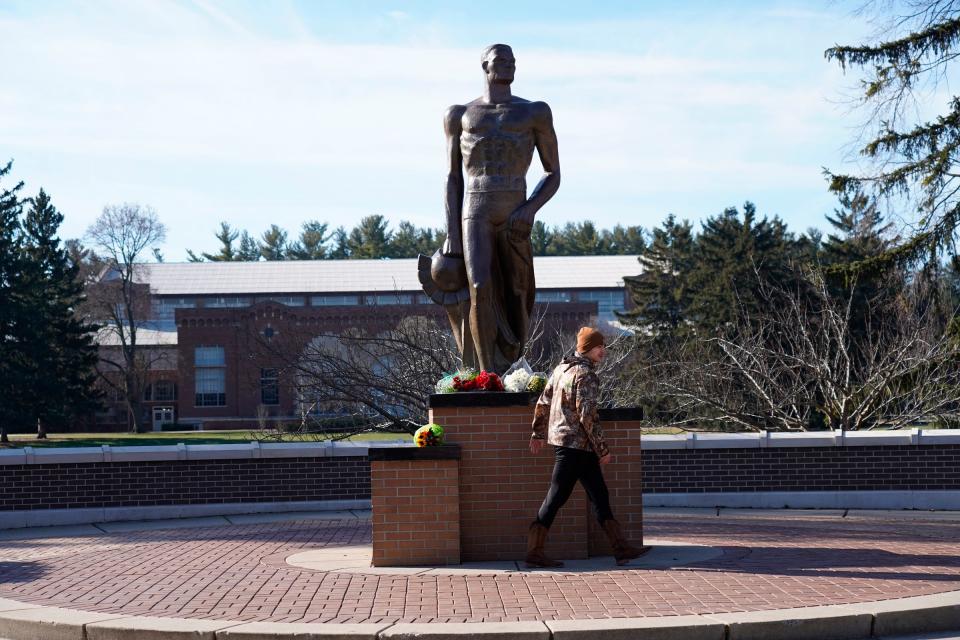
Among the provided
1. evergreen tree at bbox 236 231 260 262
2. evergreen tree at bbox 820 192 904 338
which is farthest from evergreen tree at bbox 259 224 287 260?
evergreen tree at bbox 820 192 904 338

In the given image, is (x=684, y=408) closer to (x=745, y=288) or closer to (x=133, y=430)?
(x=745, y=288)

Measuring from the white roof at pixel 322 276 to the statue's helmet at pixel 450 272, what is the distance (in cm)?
6012

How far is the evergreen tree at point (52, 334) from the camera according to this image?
51.1 meters

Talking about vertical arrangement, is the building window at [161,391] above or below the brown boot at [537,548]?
above

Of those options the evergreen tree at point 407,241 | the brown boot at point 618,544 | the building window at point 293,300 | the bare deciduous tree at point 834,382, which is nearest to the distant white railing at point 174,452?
the brown boot at point 618,544

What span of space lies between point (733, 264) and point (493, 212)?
37.2 m

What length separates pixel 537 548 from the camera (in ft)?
30.6

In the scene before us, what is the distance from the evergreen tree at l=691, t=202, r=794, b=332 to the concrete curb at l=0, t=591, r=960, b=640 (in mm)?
32531

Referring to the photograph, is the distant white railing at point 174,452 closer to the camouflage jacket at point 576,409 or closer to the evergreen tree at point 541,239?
the camouflage jacket at point 576,409

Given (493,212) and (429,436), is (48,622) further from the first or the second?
(493,212)

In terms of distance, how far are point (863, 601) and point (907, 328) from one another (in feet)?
77.2

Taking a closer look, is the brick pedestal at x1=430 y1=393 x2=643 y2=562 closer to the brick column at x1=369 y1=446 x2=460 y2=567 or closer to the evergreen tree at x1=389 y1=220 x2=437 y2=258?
the brick column at x1=369 y1=446 x2=460 y2=567

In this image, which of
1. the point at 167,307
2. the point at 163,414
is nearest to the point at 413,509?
the point at 163,414

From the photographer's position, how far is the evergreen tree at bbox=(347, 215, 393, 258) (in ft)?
367
